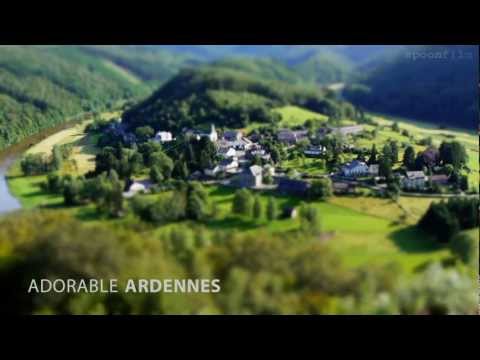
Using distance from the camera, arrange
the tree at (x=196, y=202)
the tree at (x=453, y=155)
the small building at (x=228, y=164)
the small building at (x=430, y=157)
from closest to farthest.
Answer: the tree at (x=196, y=202) → the small building at (x=228, y=164) → the small building at (x=430, y=157) → the tree at (x=453, y=155)

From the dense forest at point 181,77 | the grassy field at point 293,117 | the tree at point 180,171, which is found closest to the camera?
the tree at point 180,171

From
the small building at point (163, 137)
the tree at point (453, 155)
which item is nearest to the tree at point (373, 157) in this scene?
the tree at point (453, 155)

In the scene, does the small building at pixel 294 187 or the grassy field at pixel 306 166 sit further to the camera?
the grassy field at pixel 306 166

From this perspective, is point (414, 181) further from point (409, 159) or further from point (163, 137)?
point (163, 137)

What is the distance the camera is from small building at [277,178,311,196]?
9406 millimetres

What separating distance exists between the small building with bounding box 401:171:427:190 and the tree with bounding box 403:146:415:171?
25cm

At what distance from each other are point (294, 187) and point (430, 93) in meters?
23.8

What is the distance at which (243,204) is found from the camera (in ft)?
28.9

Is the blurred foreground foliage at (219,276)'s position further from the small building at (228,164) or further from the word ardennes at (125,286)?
the small building at (228,164)

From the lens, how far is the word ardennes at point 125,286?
7.52 metres

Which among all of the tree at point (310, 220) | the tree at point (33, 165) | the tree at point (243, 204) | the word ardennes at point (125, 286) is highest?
the tree at point (33, 165)

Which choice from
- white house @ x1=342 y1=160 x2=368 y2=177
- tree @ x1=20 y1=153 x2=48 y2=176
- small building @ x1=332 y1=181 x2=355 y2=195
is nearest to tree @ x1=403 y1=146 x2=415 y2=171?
white house @ x1=342 y1=160 x2=368 y2=177

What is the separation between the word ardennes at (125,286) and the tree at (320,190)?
301 centimetres

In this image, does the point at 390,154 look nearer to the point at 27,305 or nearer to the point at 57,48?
the point at 27,305
